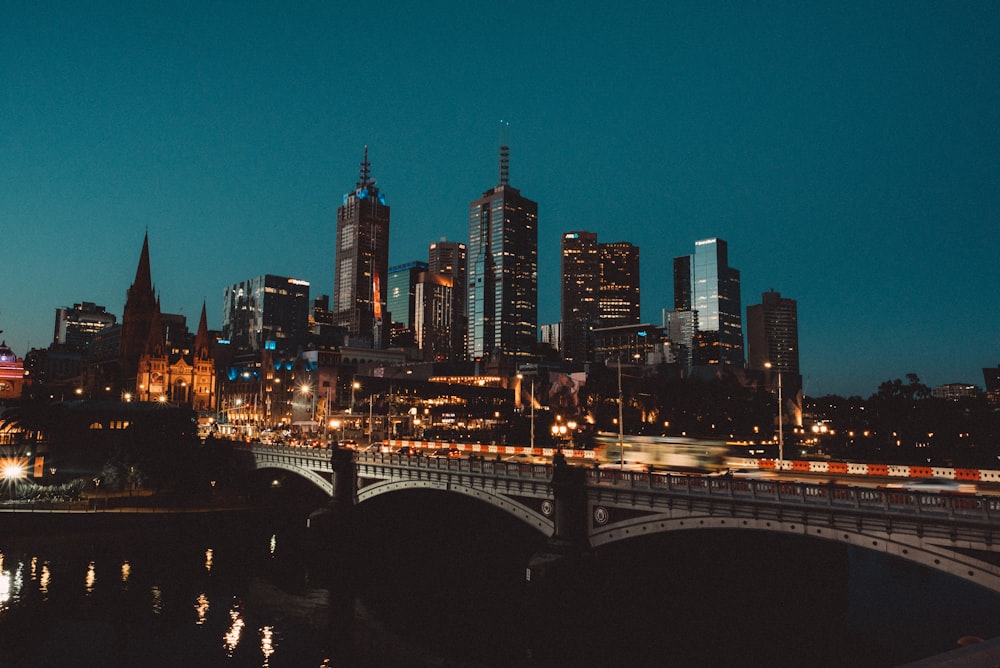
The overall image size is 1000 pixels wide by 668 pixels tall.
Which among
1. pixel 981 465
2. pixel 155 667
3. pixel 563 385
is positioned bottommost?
pixel 155 667

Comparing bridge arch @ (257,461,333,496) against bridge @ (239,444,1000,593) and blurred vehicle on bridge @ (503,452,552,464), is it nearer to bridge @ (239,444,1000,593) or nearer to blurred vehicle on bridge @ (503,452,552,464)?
bridge @ (239,444,1000,593)

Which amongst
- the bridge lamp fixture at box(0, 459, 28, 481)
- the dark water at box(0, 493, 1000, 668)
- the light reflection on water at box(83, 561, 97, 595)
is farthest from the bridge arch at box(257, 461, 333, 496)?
the bridge lamp fixture at box(0, 459, 28, 481)

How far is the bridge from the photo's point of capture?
2914 centimetres

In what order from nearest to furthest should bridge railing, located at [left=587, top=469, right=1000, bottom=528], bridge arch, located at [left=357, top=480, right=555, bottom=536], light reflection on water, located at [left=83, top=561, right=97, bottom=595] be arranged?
1. bridge railing, located at [left=587, top=469, right=1000, bottom=528]
2. bridge arch, located at [left=357, top=480, right=555, bottom=536]
3. light reflection on water, located at [left=83, top=561, right=97, bottom=595]

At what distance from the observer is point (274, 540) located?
73.1 m

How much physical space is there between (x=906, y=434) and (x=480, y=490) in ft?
328

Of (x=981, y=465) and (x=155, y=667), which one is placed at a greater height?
(x=981, y=465)

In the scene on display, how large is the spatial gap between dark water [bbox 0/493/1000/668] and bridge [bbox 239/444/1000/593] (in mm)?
3965

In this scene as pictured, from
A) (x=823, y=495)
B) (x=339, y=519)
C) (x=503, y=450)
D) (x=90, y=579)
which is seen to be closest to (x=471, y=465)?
(x=503, y=450)

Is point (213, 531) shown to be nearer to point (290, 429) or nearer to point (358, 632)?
point (358, 632)

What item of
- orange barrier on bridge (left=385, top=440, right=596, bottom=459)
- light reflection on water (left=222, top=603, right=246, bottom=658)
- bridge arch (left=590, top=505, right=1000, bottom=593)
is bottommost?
light reflection on water (left=222, top=603, right=246, bottom=658)

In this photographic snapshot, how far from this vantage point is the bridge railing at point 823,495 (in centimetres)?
2900

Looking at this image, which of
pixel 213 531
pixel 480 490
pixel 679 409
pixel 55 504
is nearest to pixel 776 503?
pixel 480 490

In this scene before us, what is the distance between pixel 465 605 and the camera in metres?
49.2
